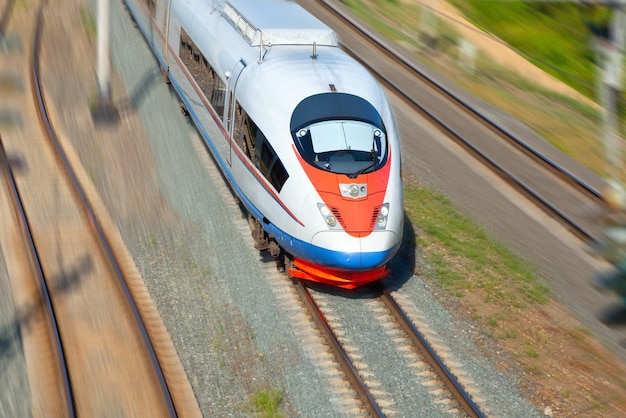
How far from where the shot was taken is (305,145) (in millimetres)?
11797

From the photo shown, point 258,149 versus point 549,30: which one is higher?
point 258,149

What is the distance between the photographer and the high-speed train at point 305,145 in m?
11.4

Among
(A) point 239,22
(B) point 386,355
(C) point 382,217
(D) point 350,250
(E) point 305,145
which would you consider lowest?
(B) point 386,355

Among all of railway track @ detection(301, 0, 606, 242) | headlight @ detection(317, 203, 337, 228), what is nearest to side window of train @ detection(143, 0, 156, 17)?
railway track @ detection(301, 0, 606, 242)

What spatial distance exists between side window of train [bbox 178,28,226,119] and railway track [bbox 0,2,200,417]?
10.0 feet

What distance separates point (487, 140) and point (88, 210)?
993 cm

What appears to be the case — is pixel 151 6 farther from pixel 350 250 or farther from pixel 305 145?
pixel 350 250

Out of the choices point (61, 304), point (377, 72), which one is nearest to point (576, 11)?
point (377, 72)

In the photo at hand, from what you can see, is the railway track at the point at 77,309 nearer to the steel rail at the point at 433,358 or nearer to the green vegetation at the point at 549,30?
the steel rail at the point at 433,358

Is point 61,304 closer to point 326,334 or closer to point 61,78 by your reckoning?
point 326,334

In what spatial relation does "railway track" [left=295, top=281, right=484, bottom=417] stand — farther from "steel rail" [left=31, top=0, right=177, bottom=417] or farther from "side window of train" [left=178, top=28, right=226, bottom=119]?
"side window of train" [left=178, top=28, right=226, bottom=119]

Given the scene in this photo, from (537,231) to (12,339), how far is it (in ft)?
32.5

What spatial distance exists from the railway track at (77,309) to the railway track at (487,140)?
8279mm

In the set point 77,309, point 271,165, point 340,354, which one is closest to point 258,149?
point 271,165
